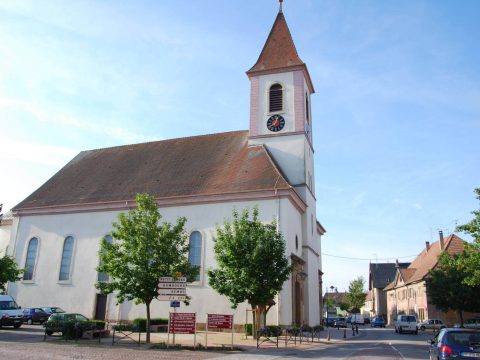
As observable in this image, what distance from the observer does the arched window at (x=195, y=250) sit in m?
30.0

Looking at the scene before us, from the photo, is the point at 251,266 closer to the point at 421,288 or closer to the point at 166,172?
the point at 166,172

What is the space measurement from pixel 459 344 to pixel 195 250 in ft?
69.5

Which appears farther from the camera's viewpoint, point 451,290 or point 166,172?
point 451,290

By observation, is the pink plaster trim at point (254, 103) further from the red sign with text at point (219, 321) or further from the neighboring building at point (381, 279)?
the neighboring building at point (381, 279)

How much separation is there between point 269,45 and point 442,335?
3184 centimetres

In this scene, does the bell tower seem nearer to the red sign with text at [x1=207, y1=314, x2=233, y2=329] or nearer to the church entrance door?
the red sign with text at [x1=207, y1=314, x2=233, y2=329]

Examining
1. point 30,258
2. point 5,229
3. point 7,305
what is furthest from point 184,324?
point 5,229

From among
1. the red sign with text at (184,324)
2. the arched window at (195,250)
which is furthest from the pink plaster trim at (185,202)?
the red sign with text at (184,324)

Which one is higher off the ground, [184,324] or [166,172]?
[166,172]

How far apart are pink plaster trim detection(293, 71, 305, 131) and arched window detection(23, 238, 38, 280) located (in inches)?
904

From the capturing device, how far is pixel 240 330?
27.1 metres

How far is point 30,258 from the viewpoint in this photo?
35094 mm

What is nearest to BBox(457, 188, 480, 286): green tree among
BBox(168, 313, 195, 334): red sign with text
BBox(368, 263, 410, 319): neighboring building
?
BBox(168, 313, 195, 334): red sign with text

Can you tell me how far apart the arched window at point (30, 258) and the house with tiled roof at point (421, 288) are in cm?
3666
